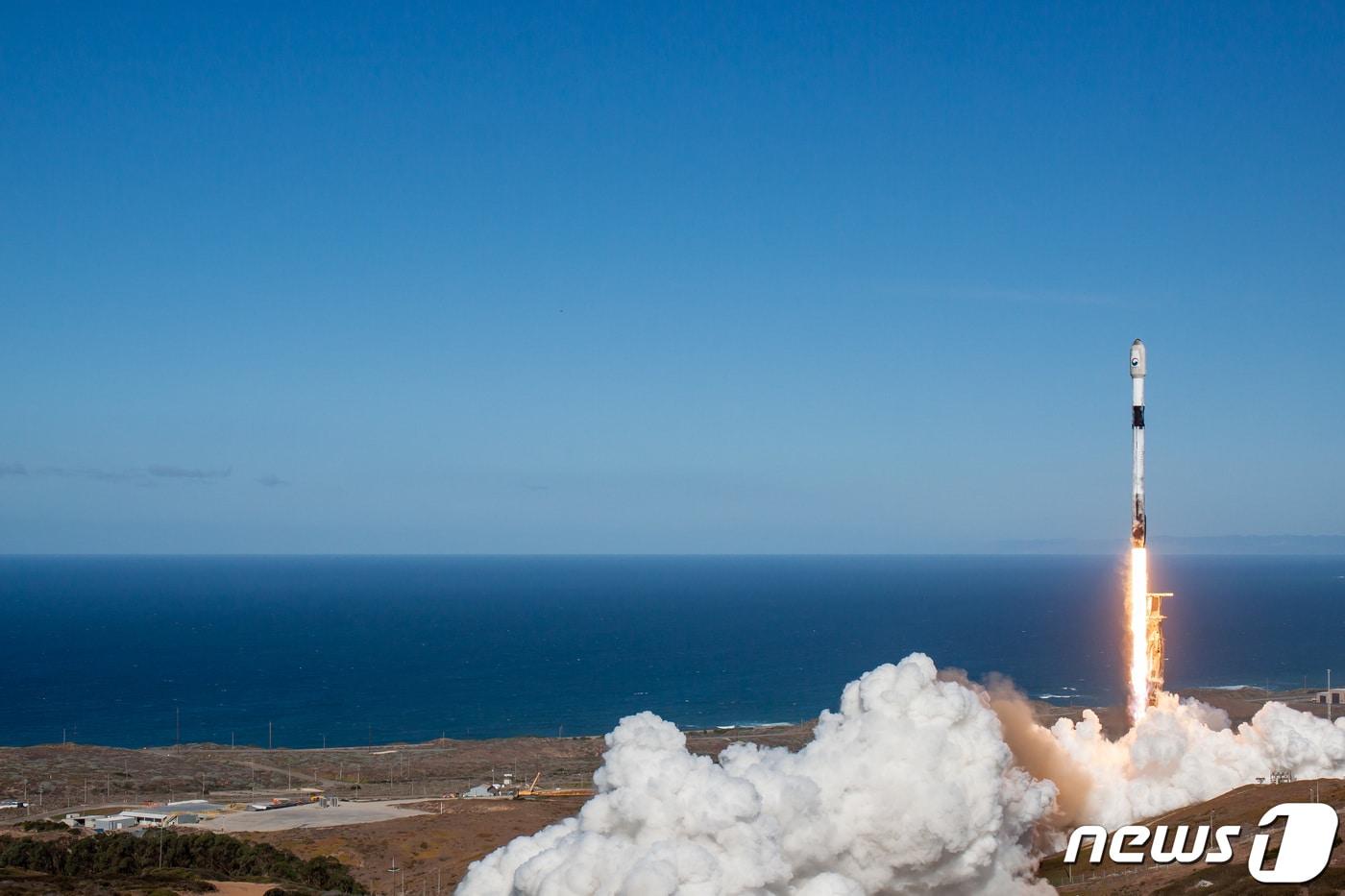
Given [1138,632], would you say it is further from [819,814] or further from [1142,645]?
[819,814]

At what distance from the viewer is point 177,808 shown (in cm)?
8594

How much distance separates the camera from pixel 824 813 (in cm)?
4575

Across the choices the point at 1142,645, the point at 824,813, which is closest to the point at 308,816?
the point at 824,813

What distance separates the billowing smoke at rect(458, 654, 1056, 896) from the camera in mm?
40562

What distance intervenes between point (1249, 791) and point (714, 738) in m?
62.7

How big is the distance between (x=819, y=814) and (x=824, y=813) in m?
0.41

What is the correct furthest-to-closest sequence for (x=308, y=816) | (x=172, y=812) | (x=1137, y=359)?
(x=172, y=812) → (x=308, y=816) → (x=1137, y=359)

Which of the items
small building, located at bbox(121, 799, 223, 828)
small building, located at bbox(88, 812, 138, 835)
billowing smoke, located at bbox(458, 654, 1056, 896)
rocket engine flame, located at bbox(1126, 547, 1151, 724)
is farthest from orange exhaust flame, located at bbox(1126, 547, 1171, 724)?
small building, located at bbox(88, 812, 138, 835)

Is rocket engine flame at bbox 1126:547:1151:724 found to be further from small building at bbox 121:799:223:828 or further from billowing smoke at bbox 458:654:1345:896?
small building at bbox 121:799:223:828

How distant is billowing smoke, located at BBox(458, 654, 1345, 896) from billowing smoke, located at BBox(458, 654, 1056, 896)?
51 millimetres

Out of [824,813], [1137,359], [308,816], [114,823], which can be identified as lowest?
[308,816]

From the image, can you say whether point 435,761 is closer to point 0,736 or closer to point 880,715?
point 0,736

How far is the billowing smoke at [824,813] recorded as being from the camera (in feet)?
133

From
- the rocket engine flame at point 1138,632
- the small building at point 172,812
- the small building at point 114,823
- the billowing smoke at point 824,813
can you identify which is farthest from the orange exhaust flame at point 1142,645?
the small building at point 114,823
